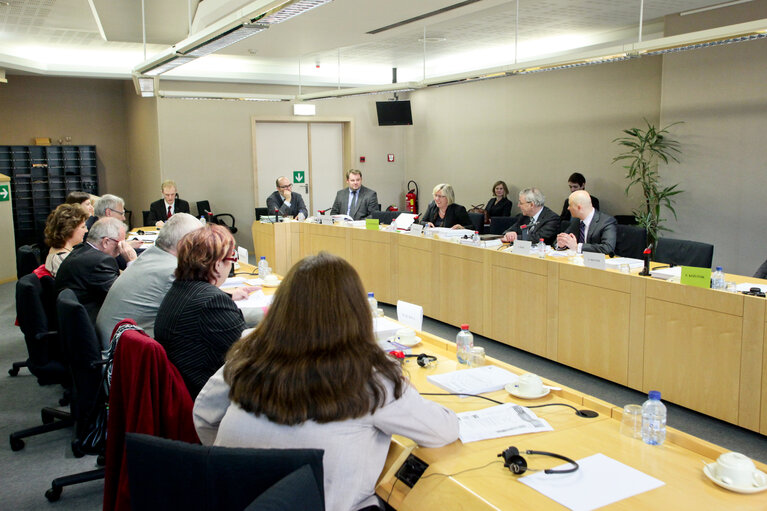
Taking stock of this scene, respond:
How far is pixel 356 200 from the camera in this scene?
841 centimetres

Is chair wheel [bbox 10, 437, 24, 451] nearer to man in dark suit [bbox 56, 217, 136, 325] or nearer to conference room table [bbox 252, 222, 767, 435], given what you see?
man in dark suit [bbox 56, 217, 136, 325]

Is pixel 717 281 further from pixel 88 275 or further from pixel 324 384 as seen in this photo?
pixel 88 275

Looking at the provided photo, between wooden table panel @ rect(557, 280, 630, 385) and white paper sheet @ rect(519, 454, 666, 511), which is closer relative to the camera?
white paper sheet @ rect(519, 454, 666, 511)

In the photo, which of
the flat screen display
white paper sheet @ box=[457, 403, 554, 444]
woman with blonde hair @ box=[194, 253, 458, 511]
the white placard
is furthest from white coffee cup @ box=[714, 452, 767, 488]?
the flat screen display

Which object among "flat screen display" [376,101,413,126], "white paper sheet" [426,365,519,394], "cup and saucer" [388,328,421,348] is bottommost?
"white paper sheet" [426,365,519,394]

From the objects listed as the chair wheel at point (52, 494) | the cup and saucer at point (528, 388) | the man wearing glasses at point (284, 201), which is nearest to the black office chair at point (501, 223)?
the man wearing glasses at point (284, 201)

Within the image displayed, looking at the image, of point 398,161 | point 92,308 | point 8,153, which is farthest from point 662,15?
point 8,153

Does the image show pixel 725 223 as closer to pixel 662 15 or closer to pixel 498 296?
pixel 662 15

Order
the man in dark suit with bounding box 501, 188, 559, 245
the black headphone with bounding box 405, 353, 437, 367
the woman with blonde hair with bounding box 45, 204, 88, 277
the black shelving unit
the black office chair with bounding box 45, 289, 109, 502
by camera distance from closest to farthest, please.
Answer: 1. the black headphone with bounding box 405, 353, 437, 367
2. the black office chair with bounding box 45, 289, 109, 502
3. the woman with blonde hair with bounding box 45, 204, 88, 277
4. the man in dark suit with bounding box 501, 188, 559, 245
5. the black shelving unit

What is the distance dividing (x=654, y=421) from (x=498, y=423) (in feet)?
1.62

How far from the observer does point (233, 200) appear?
10469 millimetres

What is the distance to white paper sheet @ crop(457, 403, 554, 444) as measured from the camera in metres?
2.06

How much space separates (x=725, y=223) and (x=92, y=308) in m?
6.19

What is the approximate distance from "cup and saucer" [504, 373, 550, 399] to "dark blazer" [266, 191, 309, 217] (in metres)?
6.39
